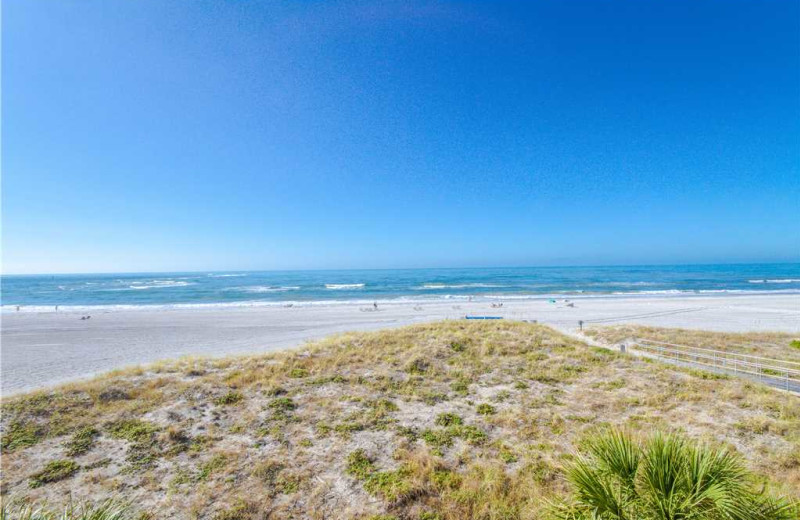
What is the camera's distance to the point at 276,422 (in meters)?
8.84

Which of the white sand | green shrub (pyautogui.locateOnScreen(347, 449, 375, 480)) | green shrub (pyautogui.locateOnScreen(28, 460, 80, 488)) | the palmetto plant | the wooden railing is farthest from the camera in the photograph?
the white sand

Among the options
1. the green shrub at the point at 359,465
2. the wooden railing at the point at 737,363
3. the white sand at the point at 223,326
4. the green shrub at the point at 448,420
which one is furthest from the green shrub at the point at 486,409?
the white sand at the point at 223,326

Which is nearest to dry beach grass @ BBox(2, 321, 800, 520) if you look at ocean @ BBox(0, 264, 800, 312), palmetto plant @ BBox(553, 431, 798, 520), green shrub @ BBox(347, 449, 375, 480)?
green shrub @ BBox(347, 449, 375, 480)

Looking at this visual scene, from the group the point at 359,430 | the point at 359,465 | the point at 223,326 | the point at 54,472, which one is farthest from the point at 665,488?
the point at 223,326

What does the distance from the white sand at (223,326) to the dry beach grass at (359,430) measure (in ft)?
24.6

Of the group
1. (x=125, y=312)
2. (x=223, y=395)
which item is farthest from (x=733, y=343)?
(x=125, y=312)

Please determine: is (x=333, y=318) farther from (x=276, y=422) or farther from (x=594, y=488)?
(x=594, y=488)

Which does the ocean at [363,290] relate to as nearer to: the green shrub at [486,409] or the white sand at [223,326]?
the white sand at [223,326]

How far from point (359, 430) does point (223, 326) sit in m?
24.4

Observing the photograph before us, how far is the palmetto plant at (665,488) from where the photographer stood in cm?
284

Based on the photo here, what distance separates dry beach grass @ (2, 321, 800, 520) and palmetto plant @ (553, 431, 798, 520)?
557 mm

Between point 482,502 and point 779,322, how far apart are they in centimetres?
3556

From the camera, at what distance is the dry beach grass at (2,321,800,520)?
608cm

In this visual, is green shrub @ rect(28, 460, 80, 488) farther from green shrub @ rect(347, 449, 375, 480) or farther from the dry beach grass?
green shrub @ rect(347, 449, 375, 480)
